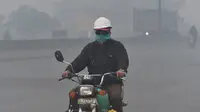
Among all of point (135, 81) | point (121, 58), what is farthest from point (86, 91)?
point (135, 81)

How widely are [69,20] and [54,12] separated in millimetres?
224

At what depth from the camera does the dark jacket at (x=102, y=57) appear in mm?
4059

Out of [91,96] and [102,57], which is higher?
[102,57]

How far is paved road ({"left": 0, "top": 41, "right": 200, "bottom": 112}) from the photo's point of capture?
6.29m

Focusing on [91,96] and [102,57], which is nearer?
[91,96]

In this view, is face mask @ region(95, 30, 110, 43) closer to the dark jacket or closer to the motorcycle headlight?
the dark jacket

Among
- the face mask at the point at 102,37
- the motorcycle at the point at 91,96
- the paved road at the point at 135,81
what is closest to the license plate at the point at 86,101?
the motorcycle at the point at 91,96

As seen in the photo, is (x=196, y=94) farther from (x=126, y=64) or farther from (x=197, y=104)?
(x=126, y=64)

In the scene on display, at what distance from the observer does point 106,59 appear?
13.4ft

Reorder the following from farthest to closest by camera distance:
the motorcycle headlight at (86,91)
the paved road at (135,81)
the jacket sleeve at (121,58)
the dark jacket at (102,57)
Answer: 1. the paved road at (135,81)
2. the dark jacket at (102,57)
3. the jacket sleeve at (121,58)
4. the motorcycle headlight at (86,91)

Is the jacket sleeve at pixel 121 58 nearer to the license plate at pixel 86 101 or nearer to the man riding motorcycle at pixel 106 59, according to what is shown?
the man riding motorcycle at pixel 106 59

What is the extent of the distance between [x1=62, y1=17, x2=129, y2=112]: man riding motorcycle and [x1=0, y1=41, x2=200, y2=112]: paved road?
6.39 feet

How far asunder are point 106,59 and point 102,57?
0.03 meters

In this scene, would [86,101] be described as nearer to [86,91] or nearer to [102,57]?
[86,91]
